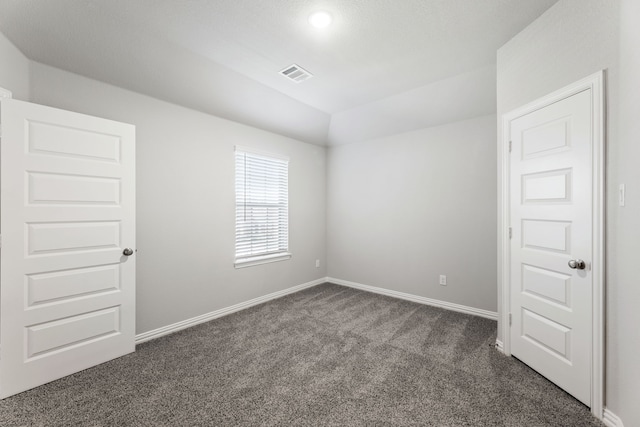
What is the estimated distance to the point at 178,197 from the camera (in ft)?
10.0

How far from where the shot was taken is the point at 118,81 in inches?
100

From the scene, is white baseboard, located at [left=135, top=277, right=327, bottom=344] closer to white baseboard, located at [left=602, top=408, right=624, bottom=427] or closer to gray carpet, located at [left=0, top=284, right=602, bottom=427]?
gray carpet, located at [left=0, top=284, right=602, bottom=427]

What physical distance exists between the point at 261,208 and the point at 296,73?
1.88 meters

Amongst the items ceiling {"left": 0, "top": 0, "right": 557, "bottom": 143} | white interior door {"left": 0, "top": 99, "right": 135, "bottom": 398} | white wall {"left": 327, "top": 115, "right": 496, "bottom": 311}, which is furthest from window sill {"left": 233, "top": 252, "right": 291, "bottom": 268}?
ceiling {"left": 0, "top": 0, "right": 557, "bottom": 143}

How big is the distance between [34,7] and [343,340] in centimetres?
357

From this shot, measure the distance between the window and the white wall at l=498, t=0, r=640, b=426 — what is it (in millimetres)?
3279

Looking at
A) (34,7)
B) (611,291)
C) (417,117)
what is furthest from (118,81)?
(611,291)

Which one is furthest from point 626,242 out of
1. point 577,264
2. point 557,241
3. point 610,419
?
point 610,419

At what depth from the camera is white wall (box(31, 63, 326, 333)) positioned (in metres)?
2.54

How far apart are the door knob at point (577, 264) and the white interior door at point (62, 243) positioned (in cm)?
353

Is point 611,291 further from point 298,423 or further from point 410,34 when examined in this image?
point 410,34

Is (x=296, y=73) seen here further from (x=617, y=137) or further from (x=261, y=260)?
(x=617, y=137)

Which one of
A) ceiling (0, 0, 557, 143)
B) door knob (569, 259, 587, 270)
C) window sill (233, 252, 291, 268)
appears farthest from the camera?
window sill (233, 252, 291, 268)

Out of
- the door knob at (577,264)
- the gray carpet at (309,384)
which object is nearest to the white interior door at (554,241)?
the door knob at (577,264)
